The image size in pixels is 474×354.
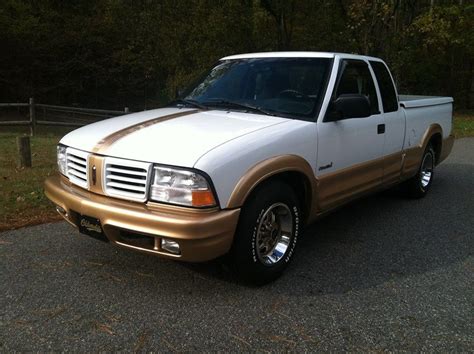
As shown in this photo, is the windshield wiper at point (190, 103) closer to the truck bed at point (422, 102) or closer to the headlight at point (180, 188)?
the headlight at point (180, 188)

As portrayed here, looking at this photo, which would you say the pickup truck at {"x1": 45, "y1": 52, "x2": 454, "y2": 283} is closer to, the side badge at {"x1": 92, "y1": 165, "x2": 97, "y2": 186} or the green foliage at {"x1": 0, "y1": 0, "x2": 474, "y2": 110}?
the side badge at {"x1": 92, "y1": 165, "x2": 97, "y2": 186}

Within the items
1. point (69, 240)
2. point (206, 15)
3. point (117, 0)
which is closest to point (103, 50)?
point (117, 0)

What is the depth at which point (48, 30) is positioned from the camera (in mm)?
22906

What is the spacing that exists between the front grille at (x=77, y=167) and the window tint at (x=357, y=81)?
7.31 feet

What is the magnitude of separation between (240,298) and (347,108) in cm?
176

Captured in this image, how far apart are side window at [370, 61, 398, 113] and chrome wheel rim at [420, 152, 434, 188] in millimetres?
1391

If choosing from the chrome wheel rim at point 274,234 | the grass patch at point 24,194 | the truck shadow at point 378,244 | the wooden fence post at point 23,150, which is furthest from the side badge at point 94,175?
the wooden fence post at point 23,150

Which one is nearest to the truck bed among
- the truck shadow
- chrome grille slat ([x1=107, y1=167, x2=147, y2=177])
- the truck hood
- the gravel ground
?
the truck shadow

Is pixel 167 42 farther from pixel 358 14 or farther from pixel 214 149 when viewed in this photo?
pixel 214 149

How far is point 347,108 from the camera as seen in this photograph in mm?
3877

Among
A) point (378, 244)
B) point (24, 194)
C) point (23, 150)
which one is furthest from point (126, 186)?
point (23, 150)

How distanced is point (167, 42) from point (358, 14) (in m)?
7.45

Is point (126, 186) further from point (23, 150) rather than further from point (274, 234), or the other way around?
point (23, 150)

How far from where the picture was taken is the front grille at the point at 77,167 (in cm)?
342
